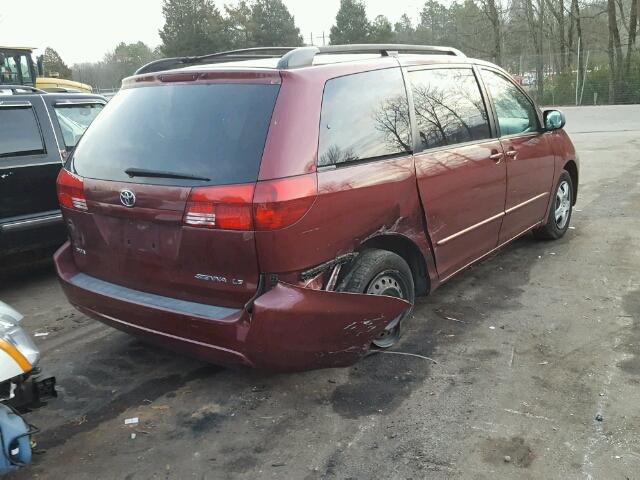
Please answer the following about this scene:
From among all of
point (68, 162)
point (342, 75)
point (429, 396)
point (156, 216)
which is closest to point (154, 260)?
point (156, 216)

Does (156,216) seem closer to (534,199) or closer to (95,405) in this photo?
(95,405)

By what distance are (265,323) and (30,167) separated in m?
3.63

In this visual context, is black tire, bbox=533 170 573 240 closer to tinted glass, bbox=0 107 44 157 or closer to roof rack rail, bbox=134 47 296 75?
roof rack rail, bbox=134 47 296 75

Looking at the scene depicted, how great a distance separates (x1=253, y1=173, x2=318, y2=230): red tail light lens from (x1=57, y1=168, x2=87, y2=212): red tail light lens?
3.90 ft

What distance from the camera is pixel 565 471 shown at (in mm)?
2600

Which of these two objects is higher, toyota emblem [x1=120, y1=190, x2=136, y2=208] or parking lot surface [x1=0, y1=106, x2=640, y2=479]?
toyota emblem [x1=120, y1=190, x2=136, y2=208]

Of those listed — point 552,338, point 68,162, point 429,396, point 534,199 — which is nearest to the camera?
point 429,396

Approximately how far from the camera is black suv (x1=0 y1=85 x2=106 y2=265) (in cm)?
518

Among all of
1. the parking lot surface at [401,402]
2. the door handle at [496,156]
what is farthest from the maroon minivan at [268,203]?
the door handle at [496,156]

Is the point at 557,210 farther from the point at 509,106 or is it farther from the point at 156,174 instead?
the point at 156,174

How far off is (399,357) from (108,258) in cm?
187

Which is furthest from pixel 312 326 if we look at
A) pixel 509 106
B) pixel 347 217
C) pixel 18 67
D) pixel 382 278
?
pixel 18 67

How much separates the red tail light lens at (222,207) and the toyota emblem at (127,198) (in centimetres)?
37

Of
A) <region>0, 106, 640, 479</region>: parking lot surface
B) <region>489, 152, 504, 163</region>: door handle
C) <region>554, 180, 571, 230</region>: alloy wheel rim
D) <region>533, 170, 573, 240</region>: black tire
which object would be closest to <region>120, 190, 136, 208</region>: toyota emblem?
<region>0, 106, 640, 479</region>: parking lot surface
